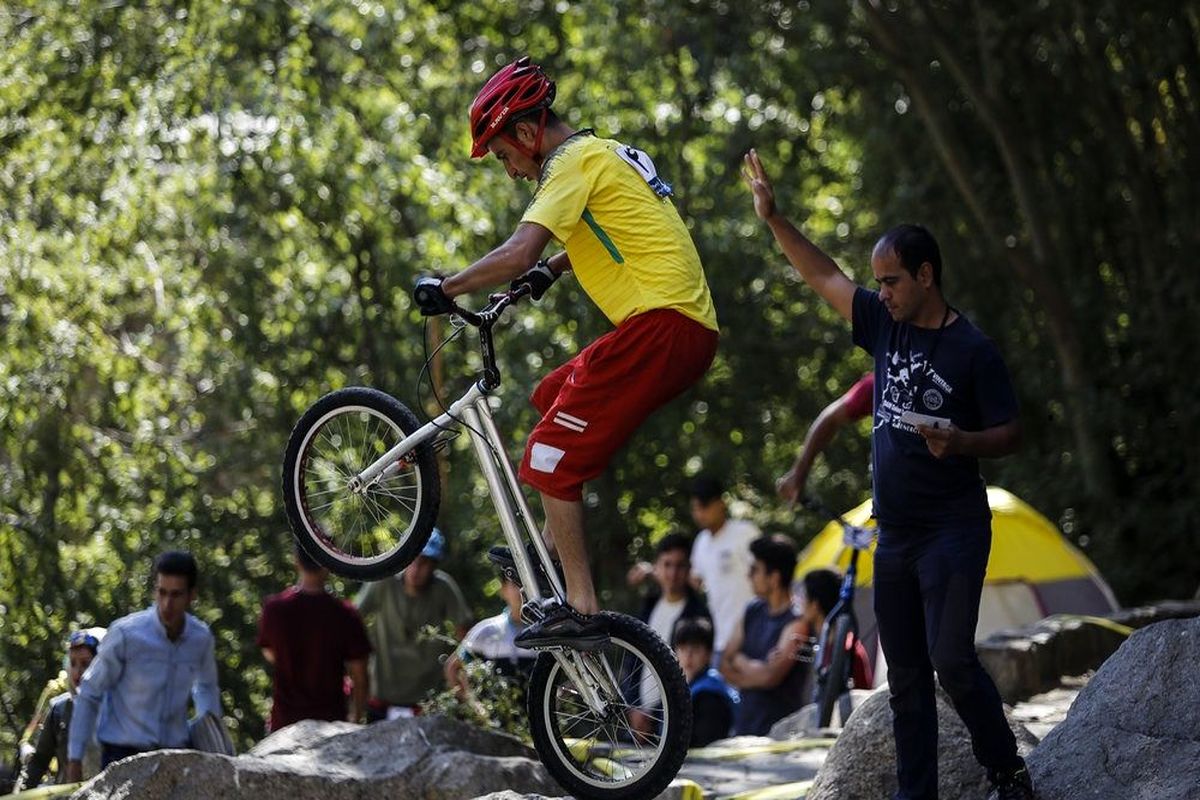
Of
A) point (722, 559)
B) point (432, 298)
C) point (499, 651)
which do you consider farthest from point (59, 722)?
point (432, 298)

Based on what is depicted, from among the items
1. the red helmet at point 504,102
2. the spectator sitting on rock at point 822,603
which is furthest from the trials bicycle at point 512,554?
the spectator sitting on rock at point 822,603

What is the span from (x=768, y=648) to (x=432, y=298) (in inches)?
182

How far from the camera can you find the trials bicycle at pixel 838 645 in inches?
344

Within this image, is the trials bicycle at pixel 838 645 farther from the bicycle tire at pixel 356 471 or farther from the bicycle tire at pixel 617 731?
the bicycle tire at pixel 356 471

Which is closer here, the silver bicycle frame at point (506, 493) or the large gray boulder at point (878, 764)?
the silver bicycle frame at point (506, 493)

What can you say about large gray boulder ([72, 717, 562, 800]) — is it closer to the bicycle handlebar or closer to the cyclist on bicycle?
the cyclist on bicycle

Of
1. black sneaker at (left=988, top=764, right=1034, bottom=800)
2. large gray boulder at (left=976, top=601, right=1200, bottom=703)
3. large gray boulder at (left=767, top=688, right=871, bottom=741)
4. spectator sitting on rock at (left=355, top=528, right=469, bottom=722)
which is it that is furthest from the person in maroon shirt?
black sneaker at (left=988, top=764, right=1034, bottom=800)

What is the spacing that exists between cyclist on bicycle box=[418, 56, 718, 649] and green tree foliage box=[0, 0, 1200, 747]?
854 cm

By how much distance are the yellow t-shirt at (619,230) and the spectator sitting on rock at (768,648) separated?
3.81 m

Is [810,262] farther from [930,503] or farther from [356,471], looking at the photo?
[356,471]

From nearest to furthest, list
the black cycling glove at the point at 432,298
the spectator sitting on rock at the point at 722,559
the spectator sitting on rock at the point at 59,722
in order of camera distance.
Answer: the black cycling glove at the point at 432,298 → the spectator sitting on rock at the point at 59,722 → the spectator sitting on rock at the point at 722,559

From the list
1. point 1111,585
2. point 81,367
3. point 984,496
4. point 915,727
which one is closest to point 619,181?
point 984,496

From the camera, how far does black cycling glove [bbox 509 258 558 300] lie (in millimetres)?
5805

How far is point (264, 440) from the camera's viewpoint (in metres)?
15.8
